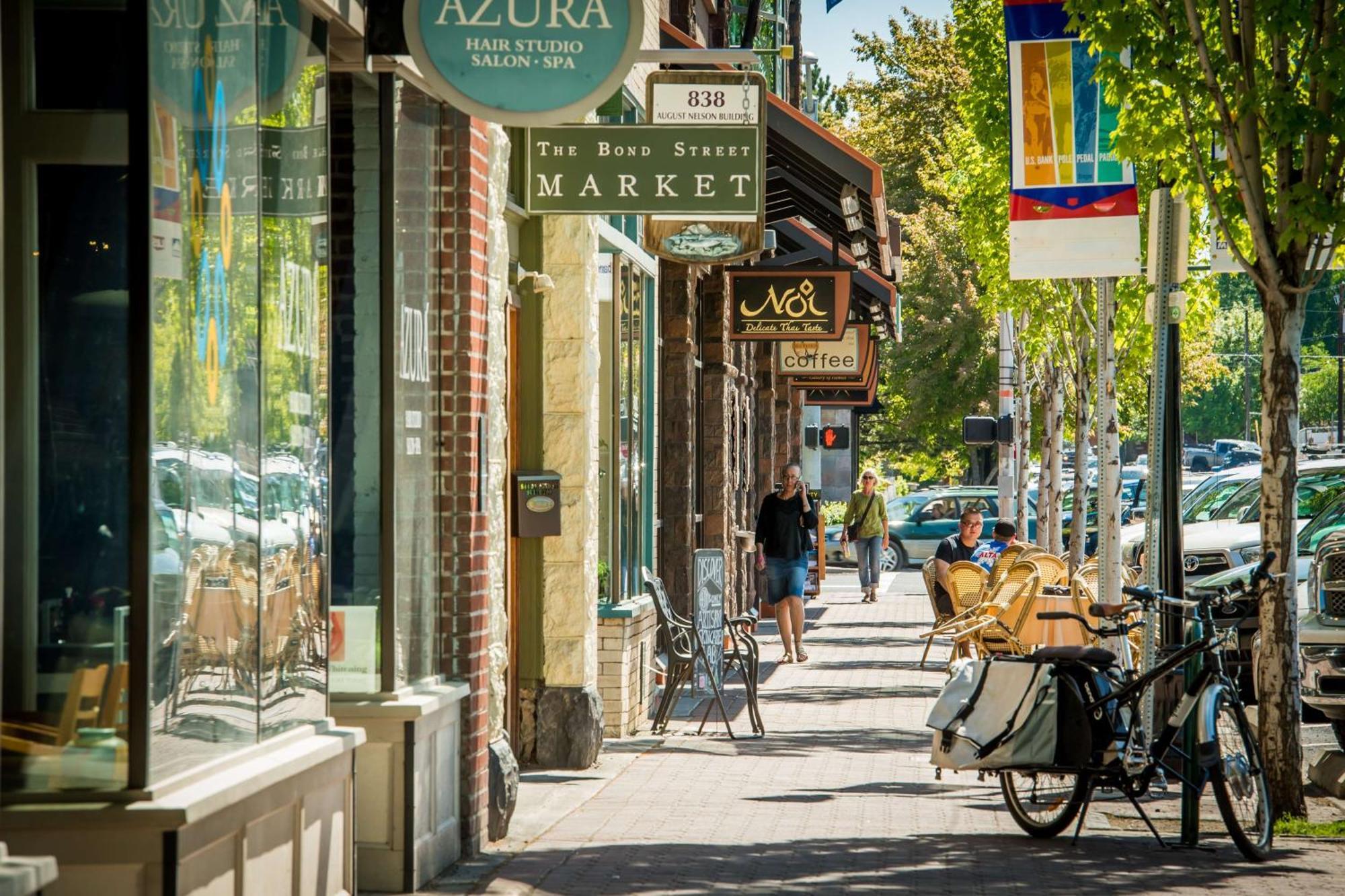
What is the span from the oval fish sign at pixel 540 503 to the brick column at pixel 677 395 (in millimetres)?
5554

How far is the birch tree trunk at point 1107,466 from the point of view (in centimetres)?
1186

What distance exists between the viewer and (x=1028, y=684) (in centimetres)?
841

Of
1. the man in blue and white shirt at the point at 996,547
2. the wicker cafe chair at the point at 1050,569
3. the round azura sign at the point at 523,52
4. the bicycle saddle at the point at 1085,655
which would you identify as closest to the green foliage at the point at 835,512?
the man in blue and white shirt at the point at 996,547

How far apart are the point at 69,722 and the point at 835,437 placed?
33.1m

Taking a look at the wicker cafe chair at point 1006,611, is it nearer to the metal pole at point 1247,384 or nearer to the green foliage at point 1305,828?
the green foliage at point 1305,828

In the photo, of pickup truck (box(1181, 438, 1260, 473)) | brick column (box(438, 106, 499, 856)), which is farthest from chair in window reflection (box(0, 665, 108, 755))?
pickup truck (box(1181, 438, 1260, 473))

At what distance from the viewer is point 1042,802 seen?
8.60 meters

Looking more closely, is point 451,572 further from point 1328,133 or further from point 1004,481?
point 1004,481

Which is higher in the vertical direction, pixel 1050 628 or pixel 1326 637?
pixel 1326 637

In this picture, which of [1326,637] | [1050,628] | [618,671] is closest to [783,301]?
[1050,628]

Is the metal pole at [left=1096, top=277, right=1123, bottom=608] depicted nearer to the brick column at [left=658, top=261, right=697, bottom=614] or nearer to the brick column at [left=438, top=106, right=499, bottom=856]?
the brick column at [left=658, top=261, right=697, bottom=614]

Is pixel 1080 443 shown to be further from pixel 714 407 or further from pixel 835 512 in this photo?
pixel 835 512

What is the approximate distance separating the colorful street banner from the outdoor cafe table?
401 centimetres

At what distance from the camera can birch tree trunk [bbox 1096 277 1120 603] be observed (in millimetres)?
11859
